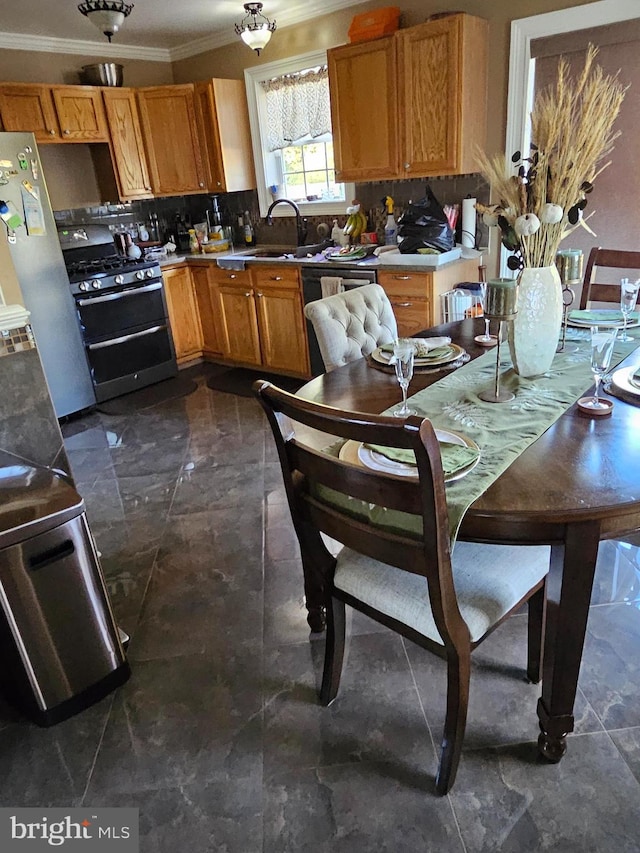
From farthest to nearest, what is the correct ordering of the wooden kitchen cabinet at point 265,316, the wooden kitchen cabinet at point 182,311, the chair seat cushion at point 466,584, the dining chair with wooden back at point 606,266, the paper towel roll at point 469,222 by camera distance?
the wooden kitchen cabinet at point 182,311, the wooden kitchen cabinet at point 265,316, the paper towel roll at point 469,222, the dining chair with wooden back at point 606,266, the chair seat cushion at point 466,584

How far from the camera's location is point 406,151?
3.53 m

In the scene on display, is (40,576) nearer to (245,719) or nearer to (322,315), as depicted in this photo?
(245,719)

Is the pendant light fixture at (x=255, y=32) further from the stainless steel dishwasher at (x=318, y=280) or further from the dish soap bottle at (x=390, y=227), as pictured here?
the stainless steel dishwasher at (x=318, y=280)

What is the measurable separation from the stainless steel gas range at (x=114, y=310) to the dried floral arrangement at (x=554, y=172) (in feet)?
10.6

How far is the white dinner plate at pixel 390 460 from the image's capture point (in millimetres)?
1240

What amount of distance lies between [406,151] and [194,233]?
2.12 metres

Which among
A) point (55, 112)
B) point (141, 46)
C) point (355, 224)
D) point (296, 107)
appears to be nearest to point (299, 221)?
point (355, 224)

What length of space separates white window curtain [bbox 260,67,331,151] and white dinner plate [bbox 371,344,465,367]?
298 cm

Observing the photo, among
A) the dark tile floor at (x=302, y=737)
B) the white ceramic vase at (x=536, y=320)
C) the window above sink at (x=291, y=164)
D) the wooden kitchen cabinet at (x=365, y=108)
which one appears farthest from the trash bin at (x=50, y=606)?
the window above sink at (x=291, y=164)

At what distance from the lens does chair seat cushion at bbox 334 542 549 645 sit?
1315 millimetres

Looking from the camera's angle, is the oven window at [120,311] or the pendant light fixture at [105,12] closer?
the pendant light fixture at [105,12]

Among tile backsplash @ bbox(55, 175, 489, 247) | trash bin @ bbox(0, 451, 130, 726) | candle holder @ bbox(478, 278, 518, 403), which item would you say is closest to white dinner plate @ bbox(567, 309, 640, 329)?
candle holder @ bbox(478, 278, 518, 403)
